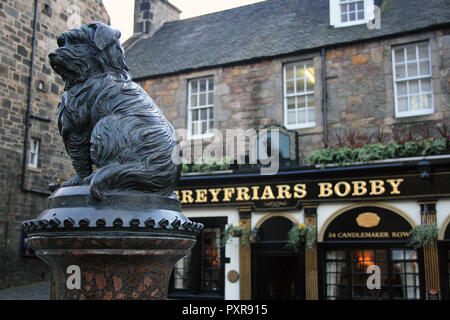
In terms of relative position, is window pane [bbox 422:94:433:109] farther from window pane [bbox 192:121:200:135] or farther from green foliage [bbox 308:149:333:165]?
window pane [bbox 192:121:200:135]

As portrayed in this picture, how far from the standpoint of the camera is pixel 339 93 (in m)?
12.2

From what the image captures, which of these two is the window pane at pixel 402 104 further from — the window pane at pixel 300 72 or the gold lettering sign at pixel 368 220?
the gold lettering sign at pixel 368 220

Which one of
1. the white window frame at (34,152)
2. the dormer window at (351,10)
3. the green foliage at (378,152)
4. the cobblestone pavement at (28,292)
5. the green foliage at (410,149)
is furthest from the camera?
the white window frame at (34,152)

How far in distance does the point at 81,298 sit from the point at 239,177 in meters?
9.39

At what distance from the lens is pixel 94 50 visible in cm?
316

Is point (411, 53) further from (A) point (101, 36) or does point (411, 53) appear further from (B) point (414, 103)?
(A) point (101, 36)

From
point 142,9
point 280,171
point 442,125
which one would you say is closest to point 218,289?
point 280,171

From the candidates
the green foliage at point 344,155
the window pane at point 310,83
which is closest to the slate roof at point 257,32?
the window pane at point 310,83

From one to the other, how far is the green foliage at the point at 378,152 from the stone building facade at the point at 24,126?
9.24 meters

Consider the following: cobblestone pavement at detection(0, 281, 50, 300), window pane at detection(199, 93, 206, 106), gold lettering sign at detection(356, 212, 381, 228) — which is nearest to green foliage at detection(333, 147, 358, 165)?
gold lettering sign at detection(356, 212, 381, 228)

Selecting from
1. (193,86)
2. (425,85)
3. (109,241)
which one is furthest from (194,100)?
(109,241)

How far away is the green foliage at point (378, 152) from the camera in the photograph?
1031 centimetres

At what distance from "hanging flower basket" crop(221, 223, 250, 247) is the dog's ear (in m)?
8.89

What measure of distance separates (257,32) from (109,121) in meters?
12.2
